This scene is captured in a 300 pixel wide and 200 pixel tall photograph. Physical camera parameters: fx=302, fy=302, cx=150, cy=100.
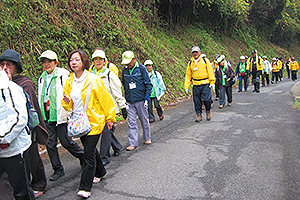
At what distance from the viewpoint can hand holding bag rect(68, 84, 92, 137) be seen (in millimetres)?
4098

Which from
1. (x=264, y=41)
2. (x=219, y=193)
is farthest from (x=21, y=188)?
(x=264, y=41)

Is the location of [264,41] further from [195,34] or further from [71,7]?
[71,7]

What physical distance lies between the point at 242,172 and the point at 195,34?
65.4 ft

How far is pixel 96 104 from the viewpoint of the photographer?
14.0 feet

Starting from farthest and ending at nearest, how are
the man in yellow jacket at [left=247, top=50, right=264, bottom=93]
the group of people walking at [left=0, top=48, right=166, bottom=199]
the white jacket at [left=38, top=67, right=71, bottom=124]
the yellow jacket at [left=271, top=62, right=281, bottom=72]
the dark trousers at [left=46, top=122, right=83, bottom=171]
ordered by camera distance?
the yellow jacket at [left=271, top=62, right=281, bottom=72] < the man in yellow jacket at [left=247, top=50, right=264, bottom=93] < the dark trousers at [left=46, top=122, right=83, bottom=171] < the white jacket at [left=38, top=67, right=71, bottom=124] < the group of people walking at [left=0, top=48, right=166, bottom=199]

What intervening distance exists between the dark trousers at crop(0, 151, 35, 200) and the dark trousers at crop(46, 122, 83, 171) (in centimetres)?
145

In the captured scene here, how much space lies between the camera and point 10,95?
3053 millimetres

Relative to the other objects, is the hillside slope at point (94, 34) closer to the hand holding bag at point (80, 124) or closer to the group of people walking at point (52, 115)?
the group of people walking at point (52, 115)

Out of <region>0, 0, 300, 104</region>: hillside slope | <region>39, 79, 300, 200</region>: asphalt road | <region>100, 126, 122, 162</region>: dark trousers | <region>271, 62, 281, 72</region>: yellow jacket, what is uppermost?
<region>0, 0, 300, 104</region>: hillside slope

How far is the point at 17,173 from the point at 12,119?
636mm

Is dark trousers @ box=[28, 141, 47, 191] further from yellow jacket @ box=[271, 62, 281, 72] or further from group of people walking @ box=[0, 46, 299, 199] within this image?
yellow jacket @ box=[271, 62, 281, 72]

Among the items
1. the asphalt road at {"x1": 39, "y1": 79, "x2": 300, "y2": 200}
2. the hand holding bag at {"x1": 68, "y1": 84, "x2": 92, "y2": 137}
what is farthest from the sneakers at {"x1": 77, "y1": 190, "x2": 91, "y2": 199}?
the hand holding bag at {"x1": 68, "y1": 84, "x2": 92, "y2": 137}

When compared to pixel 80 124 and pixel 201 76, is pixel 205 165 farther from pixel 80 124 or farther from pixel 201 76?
pixel 201 76

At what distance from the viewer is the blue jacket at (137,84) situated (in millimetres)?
6625
